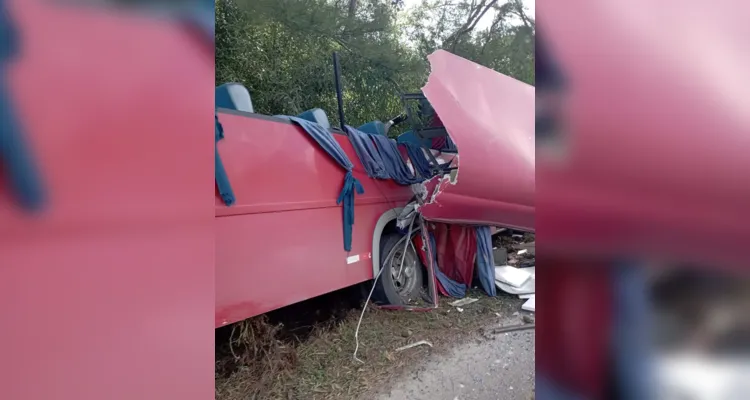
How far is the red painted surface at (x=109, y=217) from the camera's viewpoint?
1.07 m

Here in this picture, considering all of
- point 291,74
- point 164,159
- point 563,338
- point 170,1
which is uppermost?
point 291,74

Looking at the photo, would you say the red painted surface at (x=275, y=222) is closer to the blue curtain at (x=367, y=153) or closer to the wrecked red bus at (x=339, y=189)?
the wrecked red bus at (x=339, y=189)

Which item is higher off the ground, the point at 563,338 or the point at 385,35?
the point at 385,35

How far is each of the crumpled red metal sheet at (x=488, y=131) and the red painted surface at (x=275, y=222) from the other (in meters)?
1.05

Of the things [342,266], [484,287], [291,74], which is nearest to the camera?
[342,266]

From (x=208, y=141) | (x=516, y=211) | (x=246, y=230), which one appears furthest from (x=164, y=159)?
(x=516, y=211)

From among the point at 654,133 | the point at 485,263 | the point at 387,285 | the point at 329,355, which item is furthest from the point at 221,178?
the point at 485,263

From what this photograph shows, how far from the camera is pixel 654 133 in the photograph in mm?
1015

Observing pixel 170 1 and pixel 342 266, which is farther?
pixel 342 266

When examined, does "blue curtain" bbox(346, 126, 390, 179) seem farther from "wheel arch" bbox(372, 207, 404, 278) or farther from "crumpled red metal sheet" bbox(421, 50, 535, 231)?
"crumpled red metal sheet" bbox(421, 50, 535, 231)

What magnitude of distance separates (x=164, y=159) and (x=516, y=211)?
330cm

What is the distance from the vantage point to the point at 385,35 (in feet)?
29.0

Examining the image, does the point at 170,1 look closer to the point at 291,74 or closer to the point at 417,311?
the point at 417,311

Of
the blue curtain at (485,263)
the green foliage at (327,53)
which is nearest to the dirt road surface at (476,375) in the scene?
the blue curtain at (485,263)
